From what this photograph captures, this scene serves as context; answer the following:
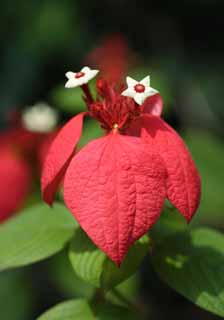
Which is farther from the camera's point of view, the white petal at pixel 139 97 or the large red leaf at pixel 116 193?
the white petal at pixel 139 97

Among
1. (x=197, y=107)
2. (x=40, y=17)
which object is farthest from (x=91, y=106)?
(x=40, y=17)

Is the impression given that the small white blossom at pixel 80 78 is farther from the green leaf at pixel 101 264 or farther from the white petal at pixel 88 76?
the green leaf at pixel 101 264

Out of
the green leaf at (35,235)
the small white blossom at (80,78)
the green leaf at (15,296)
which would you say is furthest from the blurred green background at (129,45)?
the small white blossom at (80,78)

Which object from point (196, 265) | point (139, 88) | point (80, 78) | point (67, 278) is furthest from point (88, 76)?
point (67, 278)

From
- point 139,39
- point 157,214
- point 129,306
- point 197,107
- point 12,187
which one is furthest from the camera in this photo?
point 139,39

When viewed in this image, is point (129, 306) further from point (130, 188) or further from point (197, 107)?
point (197, 107)

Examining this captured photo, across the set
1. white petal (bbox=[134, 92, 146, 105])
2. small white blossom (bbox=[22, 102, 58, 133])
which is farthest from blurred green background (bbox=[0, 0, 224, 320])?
white petal (bbox=[134, 92, 146, 105])

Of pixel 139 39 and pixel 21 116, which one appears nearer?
pixel 21 116
